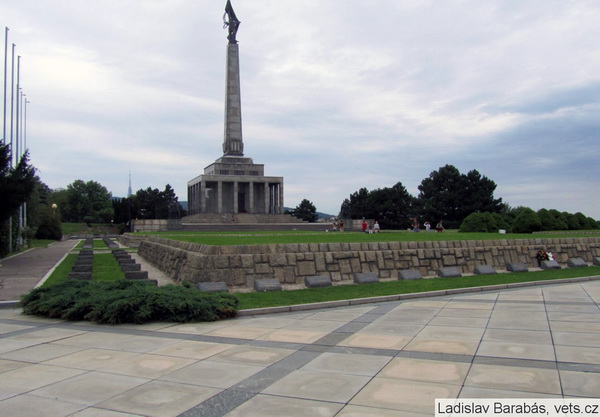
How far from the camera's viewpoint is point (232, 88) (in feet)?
204

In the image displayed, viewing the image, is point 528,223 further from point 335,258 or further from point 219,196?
point 219,196

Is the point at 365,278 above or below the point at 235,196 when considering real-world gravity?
below

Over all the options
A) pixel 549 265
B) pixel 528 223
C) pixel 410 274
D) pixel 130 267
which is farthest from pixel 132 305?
pixel 528 223

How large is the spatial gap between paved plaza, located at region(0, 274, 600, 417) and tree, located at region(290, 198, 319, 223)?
86.5 metres

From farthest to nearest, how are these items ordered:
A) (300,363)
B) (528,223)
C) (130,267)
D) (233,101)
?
(233,101)
(528,223)
(130,267)
(300,363)

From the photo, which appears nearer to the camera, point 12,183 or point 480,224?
point 12,183

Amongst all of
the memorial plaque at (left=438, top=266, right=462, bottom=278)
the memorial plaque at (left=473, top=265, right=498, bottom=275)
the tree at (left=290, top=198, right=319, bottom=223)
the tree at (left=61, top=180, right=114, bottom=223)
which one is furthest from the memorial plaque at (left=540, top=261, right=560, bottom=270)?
the tree at (left=61, top=180, right=114, bottom=223)

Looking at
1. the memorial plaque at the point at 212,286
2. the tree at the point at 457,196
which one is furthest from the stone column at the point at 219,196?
the memorial plaque at the point at 212,286

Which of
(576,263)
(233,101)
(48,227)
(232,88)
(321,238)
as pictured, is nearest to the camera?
(321,238)

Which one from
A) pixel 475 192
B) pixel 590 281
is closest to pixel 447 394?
pixel 590 281

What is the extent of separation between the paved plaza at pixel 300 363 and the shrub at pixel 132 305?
286 millimetres

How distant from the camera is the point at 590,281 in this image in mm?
16766

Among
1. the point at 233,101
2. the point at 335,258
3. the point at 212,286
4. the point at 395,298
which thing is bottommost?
the point at 395,298

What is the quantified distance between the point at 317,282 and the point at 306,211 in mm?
83253
